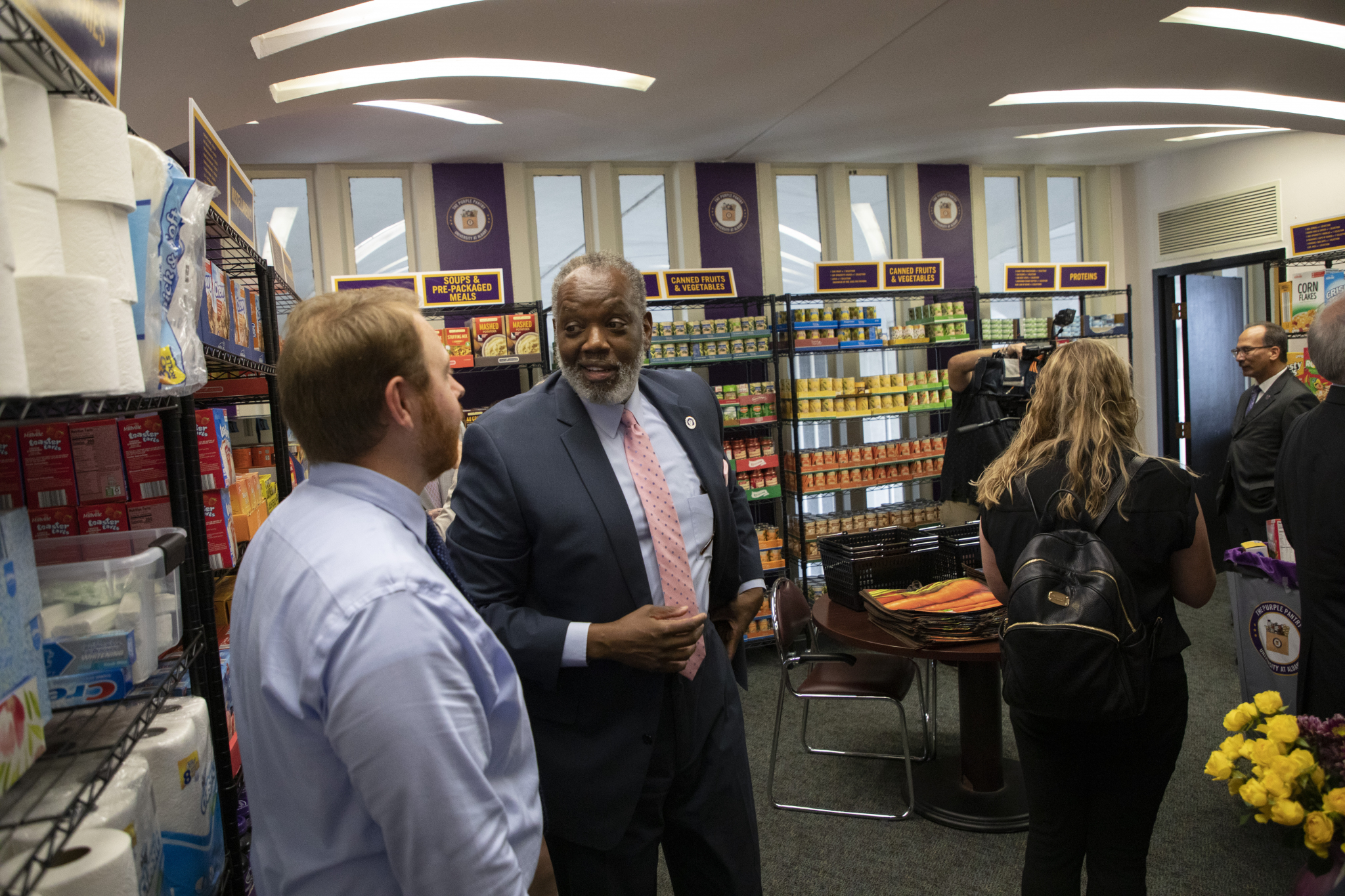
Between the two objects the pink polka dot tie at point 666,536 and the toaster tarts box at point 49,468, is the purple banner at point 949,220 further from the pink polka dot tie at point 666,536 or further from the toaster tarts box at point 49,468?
Answer: the toaster tarts box at point 49,468

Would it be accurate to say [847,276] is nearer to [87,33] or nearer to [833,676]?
[833,676]

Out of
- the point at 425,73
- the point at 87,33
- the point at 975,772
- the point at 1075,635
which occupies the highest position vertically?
the point at 425,73

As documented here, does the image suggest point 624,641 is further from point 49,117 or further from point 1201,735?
point 1201,735

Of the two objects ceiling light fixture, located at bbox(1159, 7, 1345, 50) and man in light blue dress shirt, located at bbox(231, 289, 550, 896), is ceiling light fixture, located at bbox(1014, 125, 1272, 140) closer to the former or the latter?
ceiling light fixture, located at bbox(1159, 7, 1345, 50)

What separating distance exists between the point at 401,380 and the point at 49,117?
1.61 feet

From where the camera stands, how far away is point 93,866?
975 mm

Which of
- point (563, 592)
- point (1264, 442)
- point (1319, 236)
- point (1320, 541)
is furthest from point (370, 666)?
point (1319, 236)

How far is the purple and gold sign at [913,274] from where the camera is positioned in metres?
6.42

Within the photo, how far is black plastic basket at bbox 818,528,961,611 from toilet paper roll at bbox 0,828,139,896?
8.87 feet

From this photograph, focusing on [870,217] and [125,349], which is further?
[870,217]

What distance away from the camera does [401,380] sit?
1.12 m

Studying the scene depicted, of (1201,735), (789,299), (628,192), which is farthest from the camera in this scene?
(628,192)

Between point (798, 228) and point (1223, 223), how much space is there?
4.01 meters

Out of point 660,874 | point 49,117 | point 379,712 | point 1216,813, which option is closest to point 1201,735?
point 1216,813
